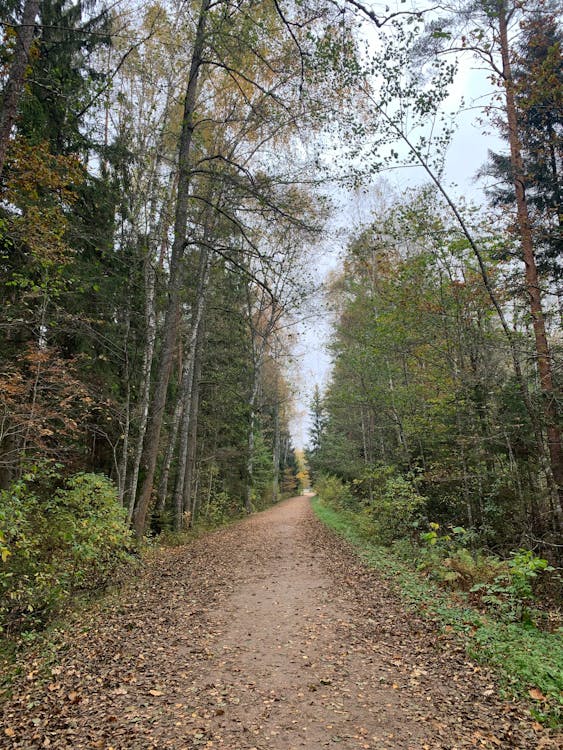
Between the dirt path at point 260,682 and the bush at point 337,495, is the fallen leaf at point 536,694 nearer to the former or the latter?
the dirt path at point 260,682

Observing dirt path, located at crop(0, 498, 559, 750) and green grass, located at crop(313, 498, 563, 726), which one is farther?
green grass, located at crop(313, 498, 563, 726)

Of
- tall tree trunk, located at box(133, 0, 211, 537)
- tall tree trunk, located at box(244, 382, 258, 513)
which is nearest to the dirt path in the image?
tall tree trunk, located at box(133, 0, 211, 537)

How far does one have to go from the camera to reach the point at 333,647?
4.57m

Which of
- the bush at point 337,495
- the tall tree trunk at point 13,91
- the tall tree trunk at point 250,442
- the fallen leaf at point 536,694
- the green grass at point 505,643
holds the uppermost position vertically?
the tall tree trunk at point 13,91

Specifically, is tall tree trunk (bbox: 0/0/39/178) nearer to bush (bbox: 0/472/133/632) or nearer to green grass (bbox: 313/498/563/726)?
bush (bbox: 0/472/133/632)

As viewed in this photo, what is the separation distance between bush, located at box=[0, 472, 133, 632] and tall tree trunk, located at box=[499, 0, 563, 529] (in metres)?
7.22

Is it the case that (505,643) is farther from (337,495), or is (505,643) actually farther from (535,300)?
(337,495)

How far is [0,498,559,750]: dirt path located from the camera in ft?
10.1

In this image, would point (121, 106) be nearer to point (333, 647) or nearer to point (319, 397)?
point (333, 647)

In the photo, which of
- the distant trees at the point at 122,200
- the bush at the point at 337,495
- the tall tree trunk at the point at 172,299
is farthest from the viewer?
the bush at the point at 337,495

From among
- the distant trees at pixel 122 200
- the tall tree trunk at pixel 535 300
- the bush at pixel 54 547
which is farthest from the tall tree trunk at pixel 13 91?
the tall tree trunk at pixel 535 300

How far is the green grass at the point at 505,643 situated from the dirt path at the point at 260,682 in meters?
0.19

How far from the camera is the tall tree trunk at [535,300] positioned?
7.07 metres

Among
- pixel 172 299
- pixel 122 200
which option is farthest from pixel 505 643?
pixel 122 200
